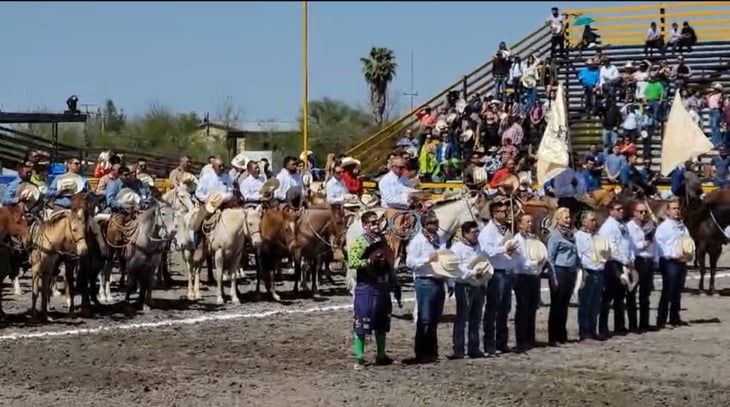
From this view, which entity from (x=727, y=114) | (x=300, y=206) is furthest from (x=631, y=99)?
(x=300, y=206)

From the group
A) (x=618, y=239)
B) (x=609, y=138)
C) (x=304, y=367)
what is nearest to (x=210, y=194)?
(x=618, y=239)

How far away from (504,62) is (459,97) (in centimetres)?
224

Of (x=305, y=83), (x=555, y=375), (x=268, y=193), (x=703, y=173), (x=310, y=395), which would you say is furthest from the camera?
(x=305, y=83)

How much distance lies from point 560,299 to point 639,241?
235cm

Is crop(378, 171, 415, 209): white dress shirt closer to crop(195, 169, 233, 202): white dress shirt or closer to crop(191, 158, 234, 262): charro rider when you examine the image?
crop(191, 158, 234, 262): charro rider

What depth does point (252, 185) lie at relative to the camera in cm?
2514

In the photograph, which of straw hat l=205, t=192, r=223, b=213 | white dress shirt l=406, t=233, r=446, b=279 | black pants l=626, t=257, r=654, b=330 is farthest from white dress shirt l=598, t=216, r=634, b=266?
straw hat l=205, t=192, r=223, b=213

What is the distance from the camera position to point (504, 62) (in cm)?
3981

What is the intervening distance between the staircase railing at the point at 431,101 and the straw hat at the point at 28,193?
2136cm

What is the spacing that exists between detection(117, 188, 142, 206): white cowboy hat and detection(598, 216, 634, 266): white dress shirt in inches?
292

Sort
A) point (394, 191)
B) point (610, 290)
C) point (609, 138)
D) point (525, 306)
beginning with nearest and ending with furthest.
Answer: point (525, 306), point (610, 290), point (394, 191), point (609, 138)

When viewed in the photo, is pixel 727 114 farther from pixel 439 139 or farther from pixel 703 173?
pixel 439 139

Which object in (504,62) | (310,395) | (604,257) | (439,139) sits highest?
(504,62)

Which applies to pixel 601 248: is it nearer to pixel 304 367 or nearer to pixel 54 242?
pixel 304 367
